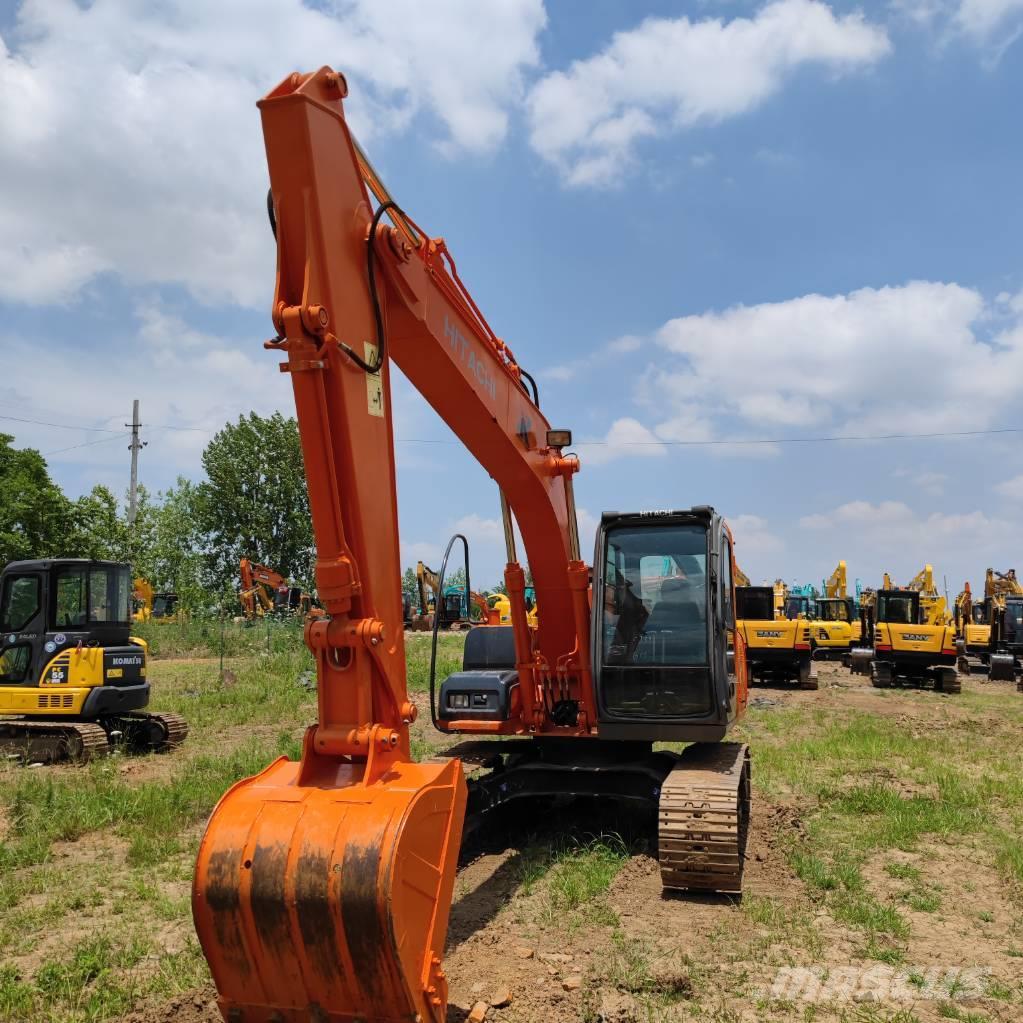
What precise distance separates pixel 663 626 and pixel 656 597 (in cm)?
23

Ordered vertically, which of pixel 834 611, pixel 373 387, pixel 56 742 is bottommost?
pixel 56 742

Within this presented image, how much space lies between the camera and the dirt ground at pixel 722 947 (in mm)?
4348

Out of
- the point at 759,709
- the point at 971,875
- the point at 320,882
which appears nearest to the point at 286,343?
the point at 320,882

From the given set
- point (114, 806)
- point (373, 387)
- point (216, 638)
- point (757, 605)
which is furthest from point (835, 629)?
point (373, 387)

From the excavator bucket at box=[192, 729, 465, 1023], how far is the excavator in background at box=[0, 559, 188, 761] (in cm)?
857

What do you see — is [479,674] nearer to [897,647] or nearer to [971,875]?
[971,875]

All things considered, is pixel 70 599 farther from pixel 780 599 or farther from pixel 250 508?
pixel 250 508

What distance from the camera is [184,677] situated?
20.9 m

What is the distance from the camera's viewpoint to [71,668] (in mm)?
11711

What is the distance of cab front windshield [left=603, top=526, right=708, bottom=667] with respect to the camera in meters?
6.89

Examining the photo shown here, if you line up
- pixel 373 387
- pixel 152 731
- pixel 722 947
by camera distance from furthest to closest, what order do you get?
pixel 152 731
pixel 722 947
pixel 373 387

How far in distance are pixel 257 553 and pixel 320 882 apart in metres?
44.8

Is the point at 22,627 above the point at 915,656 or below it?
above

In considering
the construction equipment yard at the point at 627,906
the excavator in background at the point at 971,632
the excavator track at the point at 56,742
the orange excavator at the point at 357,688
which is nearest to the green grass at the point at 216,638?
the excavator track at the point at 56,742
